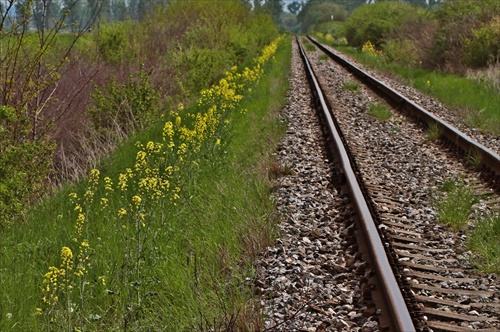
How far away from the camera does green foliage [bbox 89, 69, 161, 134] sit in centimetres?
1061

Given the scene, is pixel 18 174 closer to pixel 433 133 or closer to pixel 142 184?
pixel 142 184

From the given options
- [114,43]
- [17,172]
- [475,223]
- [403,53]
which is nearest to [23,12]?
[17,172]

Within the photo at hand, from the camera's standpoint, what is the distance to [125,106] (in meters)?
11.0

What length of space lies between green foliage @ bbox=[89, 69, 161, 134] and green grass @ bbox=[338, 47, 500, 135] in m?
5.74

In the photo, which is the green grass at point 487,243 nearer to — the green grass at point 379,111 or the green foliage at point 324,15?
the green grass at point 379,111

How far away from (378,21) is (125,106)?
96.9 feet

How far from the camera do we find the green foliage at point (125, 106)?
34.8 feet

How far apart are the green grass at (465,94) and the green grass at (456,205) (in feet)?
11.8

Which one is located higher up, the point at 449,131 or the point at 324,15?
the point at 324,15

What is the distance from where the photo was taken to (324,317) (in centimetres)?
374

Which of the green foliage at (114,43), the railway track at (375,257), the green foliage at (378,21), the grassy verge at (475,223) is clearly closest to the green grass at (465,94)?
the railway track at (375,257)

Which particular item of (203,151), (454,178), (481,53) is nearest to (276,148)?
(203,151)

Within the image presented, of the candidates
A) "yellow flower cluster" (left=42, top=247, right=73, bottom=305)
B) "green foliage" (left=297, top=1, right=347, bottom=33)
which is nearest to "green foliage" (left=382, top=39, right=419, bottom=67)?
"yellow flower cluster" (left=42, top=247, right=73, bottom=305)

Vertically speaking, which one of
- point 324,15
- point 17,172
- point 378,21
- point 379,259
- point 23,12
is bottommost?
point 379,259
